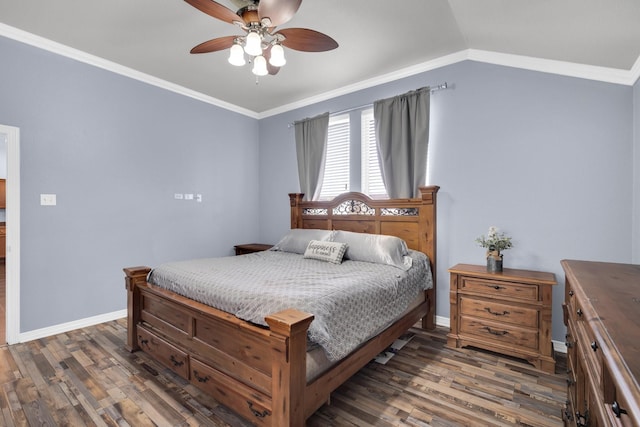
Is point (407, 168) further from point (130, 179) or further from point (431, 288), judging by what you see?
point (130, 179)

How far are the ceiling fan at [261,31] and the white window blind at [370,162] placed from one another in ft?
5.64

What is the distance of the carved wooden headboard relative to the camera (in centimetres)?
323

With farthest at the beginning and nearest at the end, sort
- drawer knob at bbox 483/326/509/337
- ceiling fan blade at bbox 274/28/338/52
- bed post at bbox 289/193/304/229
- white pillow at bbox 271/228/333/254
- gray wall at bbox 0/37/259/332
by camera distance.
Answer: bed post at bbox 289/193/304/229 < white pillow at bbox 271/228/333/254 < gray wall at bbox 0/37/259/332 < drawer knob at bbox 483/326/509/337 < ceiling fan blade at bbox 274/28/338/52

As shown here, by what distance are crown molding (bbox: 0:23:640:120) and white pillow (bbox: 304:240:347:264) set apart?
2.08 meters

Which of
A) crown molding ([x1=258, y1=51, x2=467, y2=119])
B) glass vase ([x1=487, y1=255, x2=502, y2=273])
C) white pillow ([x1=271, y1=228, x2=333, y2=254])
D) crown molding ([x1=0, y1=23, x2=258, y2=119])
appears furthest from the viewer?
white pillow ([x1=271, y1=228, x2=333, y2=254])

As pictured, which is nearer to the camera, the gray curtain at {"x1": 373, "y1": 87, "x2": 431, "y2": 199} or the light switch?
the light switch

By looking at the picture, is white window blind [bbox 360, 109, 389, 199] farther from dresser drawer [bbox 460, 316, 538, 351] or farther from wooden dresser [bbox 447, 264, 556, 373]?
dresser drawer [bbox 460, 316, 538, 351]

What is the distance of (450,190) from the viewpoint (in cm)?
324

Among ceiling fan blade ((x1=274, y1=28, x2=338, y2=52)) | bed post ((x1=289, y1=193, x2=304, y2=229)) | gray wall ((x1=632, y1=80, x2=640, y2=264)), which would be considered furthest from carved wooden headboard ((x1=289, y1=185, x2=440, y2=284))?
ceiling fan blade ((x1=274, y1=28, x2=338, y2=52))

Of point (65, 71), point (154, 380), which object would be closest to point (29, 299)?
point (154, 380)

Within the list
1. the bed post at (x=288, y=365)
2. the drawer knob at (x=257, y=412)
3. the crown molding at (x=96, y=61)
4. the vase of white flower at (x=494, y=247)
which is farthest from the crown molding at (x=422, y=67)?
the drawer knob at (x=257, y=412)

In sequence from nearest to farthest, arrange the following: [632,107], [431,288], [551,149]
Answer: [632,107] → [551,149] → [431,288]

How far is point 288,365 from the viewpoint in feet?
4.82

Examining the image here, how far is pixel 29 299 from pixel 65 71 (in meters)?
2.26
